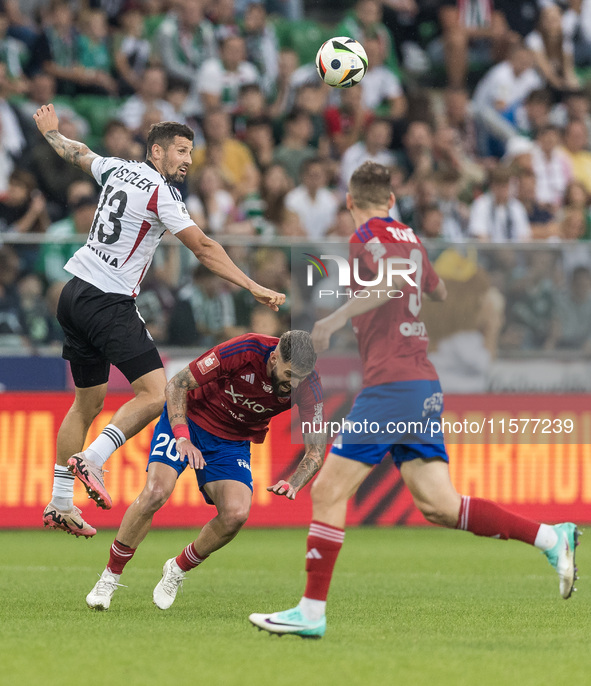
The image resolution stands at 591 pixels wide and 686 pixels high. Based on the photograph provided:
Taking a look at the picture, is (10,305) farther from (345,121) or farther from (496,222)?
(345,121)

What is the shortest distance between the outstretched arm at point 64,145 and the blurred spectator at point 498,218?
717 cm

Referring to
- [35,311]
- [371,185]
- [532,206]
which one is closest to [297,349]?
[371,185]

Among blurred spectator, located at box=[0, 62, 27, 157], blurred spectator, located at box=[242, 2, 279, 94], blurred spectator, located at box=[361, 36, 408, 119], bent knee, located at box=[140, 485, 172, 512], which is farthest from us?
blurred spectator, located at box=[361, 36, 408, 119]

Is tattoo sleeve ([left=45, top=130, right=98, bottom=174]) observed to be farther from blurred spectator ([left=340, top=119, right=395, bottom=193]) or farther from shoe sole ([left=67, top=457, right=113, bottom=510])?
blurred spectator ([left=340, top=119, right=395, bottom=193])

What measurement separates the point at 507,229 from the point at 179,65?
5222 millimetres

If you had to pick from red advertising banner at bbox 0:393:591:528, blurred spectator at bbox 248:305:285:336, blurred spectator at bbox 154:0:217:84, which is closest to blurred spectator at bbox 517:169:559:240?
red advertising banner at bbox 0:393:591:528

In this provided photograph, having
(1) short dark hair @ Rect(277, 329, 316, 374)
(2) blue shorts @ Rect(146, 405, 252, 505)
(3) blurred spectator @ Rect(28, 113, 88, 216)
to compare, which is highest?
(3) blurred spectator @ Rect(28, 113, 88, 216)

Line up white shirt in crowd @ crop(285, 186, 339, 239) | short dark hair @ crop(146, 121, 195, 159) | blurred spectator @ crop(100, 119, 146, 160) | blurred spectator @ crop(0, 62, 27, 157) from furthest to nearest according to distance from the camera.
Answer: blurred spectator @ crop(0, 62, 27, 157), white shirt in crowd @ crop(285, 186, 339, 239), blurred spectator @ crop(100, 119, 146, 160), short dark hair @ crop(146, 121, 195, 159)

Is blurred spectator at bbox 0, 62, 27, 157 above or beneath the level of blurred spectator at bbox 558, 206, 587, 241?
above

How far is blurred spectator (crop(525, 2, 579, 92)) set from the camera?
17953 millimetres

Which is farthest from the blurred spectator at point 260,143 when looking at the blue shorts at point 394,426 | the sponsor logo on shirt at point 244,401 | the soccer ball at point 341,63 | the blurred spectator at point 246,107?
the blue shorts at point 394,426

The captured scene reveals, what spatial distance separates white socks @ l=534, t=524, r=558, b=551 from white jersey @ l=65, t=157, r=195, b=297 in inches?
118

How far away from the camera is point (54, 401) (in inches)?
474

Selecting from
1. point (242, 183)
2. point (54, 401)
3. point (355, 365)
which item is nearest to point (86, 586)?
point (54, 401)
